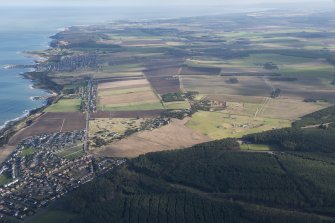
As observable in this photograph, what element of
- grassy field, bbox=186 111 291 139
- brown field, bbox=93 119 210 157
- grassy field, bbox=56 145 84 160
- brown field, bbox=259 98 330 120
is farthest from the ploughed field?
grassy field, bbox=56 145 84 160

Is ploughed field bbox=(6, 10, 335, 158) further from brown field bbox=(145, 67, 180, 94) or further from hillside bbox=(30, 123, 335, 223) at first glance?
hillside bbox=(30, 123, 335, 223)

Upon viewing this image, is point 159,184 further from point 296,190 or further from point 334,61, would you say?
point 334,61

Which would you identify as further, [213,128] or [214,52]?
[214,52]

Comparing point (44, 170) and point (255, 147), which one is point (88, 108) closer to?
point (44, 170)

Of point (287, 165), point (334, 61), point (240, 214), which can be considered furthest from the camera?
point (334, 61)

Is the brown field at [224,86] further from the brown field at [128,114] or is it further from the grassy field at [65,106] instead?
the grassy field at [65,106]

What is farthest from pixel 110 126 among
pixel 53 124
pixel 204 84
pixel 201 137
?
pixel 204 84

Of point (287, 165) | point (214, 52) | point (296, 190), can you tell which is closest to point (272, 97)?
point (287, 165)
